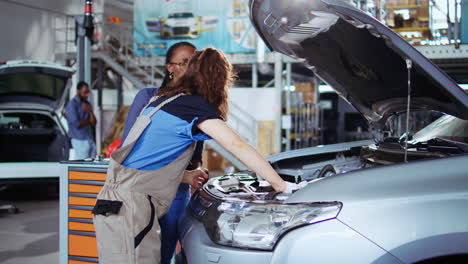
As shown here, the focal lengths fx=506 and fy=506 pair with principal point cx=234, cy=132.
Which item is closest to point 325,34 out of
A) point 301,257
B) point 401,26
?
point 301,257

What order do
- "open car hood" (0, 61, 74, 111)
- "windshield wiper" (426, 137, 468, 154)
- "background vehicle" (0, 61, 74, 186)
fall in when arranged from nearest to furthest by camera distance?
"windshield wiper" (426, 137, 468, 154)
"open car hood" (0, 61, 74, 111)
"background vehicle" (0, 61, 74, 186)

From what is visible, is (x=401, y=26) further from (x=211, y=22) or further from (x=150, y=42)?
(x=150, y=42)

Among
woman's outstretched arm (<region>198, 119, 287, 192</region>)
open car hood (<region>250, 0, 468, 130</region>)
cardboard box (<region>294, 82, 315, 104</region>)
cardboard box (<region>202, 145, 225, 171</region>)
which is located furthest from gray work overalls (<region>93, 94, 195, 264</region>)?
cardboard box (<region>294, 82, 315, 104</region>)

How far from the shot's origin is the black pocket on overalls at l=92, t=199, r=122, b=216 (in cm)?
181

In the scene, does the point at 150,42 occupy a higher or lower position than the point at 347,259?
higher

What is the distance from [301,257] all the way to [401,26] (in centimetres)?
921

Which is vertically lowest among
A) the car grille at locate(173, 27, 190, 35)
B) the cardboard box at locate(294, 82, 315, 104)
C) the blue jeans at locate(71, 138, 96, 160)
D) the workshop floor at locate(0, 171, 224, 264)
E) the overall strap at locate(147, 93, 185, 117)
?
the workshop floor at locate(0, 171, 224, 264)

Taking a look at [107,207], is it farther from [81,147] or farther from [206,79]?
[81,147]

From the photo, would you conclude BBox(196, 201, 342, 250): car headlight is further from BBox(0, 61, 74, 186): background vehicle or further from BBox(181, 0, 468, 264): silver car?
BBox(0, 61, 74, 186): background vehicle

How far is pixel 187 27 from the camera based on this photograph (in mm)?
12070

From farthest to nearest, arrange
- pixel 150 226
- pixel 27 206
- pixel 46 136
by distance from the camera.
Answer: pixel 46 136 → pixel 27 206 → pixel 150 226

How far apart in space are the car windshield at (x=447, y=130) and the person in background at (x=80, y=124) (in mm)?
5037

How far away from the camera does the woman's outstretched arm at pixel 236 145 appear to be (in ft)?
5.93

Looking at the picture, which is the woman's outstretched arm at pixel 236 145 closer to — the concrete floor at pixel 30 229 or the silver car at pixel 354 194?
the silver car at pixel 354 194
